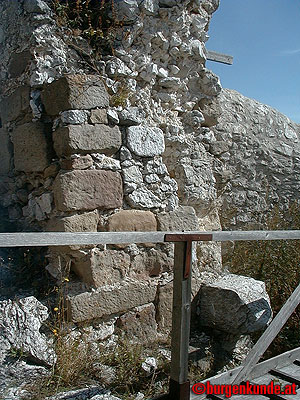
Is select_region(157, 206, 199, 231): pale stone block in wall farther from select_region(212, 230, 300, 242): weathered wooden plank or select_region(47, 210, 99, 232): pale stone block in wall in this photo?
select_region(212, 230, 300, 242): weathered wooden plank

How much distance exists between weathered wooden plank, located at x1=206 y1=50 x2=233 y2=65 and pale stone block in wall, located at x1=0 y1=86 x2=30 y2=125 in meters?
2.87

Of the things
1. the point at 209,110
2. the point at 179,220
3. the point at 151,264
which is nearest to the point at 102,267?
the point at 151,264

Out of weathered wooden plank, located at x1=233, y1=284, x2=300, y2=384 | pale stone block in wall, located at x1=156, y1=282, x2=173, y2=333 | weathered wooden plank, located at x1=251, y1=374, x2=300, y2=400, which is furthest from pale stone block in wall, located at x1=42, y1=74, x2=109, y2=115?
weathered wooden plank, located at x1=251, y1=374, x2=300, y2=400

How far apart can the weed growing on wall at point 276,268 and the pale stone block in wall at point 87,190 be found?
2022 mm

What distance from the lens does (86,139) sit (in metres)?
3.42

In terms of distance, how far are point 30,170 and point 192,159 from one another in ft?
5.06

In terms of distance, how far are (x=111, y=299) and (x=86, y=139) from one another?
1.23m

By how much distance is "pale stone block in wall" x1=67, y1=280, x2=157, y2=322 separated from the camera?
10.7 ft

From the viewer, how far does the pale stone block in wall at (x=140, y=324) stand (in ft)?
11.6

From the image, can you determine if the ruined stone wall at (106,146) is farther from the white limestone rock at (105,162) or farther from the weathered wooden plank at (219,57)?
the weathered wooden plank at (219,57)

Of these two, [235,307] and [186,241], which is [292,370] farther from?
[186,241]

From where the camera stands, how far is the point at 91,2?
386 centimetres

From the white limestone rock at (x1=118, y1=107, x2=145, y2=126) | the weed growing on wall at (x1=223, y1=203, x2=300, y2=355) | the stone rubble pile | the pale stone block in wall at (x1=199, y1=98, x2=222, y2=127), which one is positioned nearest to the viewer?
the stone rubble pile

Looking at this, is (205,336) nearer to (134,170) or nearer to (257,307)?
(257,307)
